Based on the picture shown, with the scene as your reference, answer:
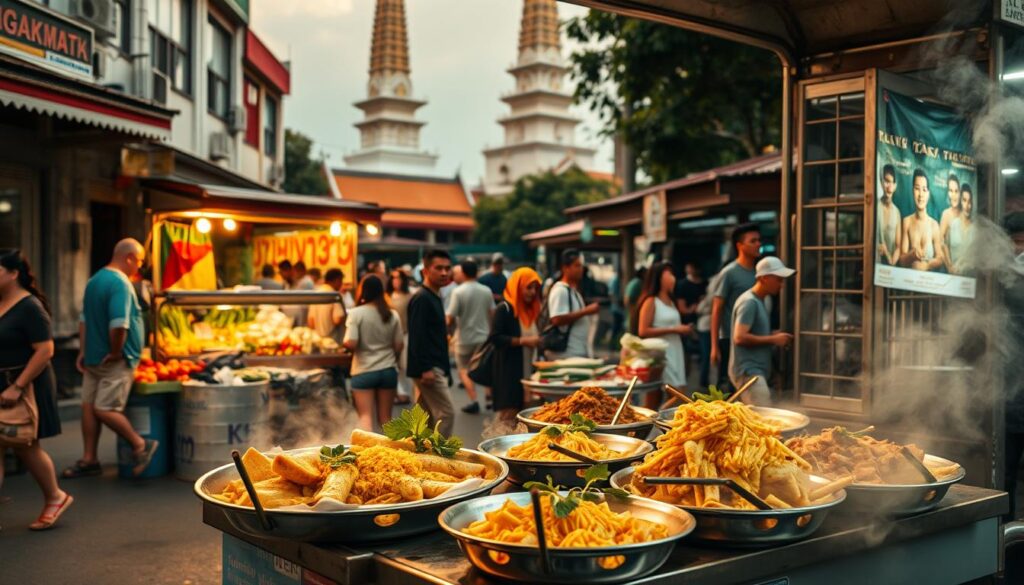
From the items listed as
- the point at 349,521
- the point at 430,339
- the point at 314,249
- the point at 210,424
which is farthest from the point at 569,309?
the point at 349,521

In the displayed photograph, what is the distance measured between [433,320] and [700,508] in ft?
16.8

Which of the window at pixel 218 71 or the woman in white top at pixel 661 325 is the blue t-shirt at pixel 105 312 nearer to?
the woman in white top at pixel 661 325

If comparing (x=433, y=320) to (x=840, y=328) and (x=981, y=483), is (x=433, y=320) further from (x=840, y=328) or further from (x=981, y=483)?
(x=981, y=483)

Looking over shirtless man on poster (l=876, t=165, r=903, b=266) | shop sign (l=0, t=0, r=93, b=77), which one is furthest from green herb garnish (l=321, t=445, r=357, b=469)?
shop sign (l=0, t=0, r=93, b=77)

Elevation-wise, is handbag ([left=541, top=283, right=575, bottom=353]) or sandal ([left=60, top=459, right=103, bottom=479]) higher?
handbag ([left=541, top=283, right=575, bottom=353])

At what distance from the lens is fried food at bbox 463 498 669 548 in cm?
236

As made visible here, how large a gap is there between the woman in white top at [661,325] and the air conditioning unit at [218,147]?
11676 mm

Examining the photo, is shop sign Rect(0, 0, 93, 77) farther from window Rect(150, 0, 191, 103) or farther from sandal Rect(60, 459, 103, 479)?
sandal Rect(60, 459, 103, 479)

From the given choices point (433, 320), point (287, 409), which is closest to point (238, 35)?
point (287, 409)

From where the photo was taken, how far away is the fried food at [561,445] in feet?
11.2

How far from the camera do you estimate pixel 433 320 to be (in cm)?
757

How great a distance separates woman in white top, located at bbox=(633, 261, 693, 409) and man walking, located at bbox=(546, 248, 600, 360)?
0.59m

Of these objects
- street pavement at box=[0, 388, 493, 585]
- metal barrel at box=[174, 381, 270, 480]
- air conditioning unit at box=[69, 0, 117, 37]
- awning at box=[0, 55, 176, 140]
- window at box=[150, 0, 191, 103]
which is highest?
window at box=[150, 0, 191, 103]

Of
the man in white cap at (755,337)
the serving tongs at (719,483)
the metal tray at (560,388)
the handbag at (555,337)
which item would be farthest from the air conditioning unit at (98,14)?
the serving tongs at (719,483)
